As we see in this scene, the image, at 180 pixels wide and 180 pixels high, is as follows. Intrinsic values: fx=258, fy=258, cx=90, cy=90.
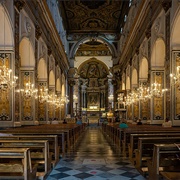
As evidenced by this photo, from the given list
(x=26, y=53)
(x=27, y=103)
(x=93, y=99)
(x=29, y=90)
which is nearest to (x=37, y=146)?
(x=29, y=90)

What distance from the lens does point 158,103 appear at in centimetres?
1414

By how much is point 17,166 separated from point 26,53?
9788 mm

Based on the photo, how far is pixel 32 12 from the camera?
42.9 ft

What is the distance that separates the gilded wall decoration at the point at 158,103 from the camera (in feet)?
45.5

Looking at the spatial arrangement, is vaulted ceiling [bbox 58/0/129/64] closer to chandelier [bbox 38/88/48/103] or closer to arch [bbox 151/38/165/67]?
chandelier [bbox 38/88/48/103]

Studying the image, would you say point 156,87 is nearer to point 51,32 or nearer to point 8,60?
point 8,60

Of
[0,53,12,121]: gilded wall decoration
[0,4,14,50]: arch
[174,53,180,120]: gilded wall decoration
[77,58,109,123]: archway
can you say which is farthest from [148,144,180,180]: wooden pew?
[77,58,109,123]: archway

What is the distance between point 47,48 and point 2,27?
8008 mm

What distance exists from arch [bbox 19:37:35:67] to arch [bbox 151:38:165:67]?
6.34 m

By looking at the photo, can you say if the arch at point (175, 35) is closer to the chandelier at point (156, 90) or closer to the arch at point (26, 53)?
the chandelier at point (156, 90)

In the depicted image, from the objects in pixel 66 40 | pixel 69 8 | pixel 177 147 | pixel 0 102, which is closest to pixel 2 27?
pixel 0 102

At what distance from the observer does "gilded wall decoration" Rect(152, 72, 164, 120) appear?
13.9m

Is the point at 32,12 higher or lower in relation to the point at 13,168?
higher

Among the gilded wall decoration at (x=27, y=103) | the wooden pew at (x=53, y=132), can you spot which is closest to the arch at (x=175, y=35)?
the wooden pew at (x=53, y=132)
